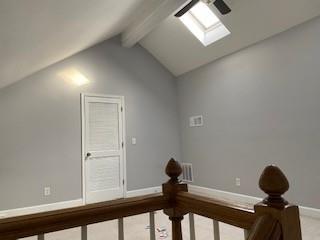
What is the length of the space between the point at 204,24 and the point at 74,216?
13.6ft

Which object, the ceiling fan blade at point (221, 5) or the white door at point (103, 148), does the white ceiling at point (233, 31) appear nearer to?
the ceiling fan blade at point (221, 5)

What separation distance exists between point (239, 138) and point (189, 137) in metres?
1.33

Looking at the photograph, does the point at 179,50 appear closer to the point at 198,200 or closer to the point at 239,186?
the point at 239,186

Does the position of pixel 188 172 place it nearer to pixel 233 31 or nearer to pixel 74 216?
pixel 233 31

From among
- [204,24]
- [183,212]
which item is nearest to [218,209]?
[183,212]

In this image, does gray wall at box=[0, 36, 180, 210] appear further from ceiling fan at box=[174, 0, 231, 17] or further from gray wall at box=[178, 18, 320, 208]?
ceiling fan at box=[174, 0, 231, 17]

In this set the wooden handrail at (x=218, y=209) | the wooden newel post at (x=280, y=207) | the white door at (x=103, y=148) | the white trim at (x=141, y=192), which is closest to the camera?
the wooden newel post at (x=280, y=207)

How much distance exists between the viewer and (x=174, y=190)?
1.17 m

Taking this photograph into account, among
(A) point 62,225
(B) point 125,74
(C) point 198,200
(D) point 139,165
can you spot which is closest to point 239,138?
(D) point 139,165

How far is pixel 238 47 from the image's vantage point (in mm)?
4094

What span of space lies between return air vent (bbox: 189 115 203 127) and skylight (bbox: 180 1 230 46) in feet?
4.85

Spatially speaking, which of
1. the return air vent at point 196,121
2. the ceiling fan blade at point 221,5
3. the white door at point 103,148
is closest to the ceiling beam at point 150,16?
the ceiling fan blade at point 221,5

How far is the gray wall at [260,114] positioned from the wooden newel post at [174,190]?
277cm

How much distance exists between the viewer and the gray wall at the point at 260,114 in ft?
10.6
